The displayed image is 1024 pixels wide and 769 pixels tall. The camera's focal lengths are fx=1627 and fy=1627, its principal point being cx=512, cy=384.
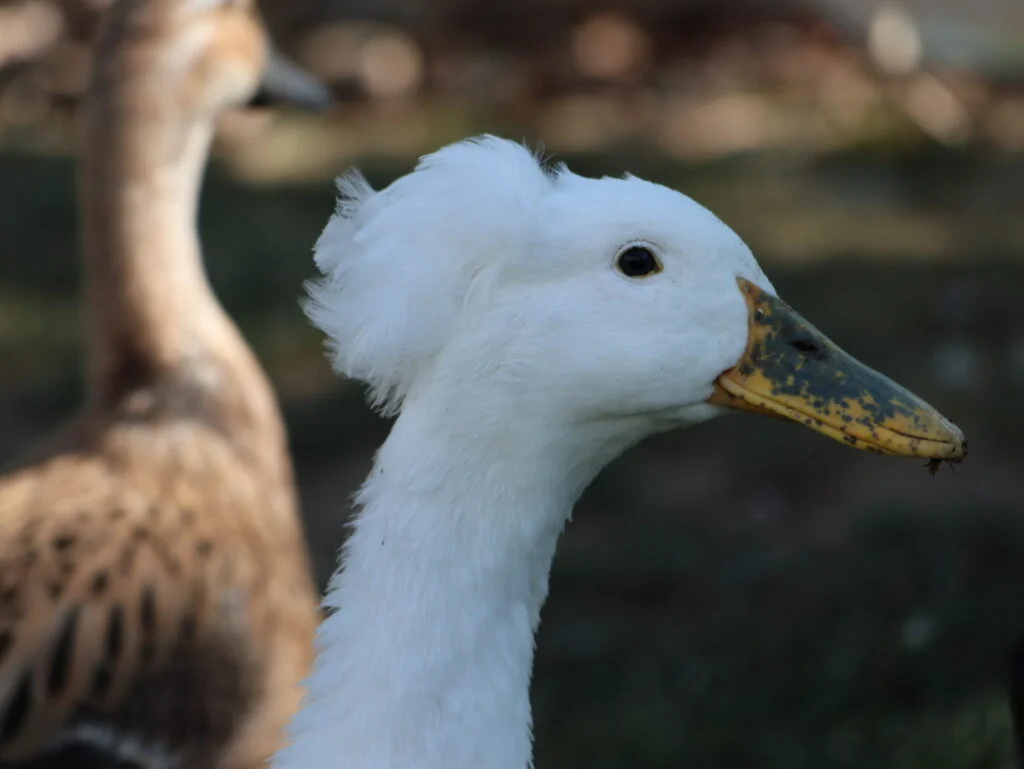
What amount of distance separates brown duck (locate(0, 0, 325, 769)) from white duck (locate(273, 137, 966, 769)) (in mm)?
1101

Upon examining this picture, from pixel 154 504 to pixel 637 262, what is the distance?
165 centimetres

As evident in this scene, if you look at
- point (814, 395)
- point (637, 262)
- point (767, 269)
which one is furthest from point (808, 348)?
point (767, 269)

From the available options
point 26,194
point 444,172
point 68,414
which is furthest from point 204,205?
point 444,172

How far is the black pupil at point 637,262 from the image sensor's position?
2312mm

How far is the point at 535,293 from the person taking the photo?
2.32 metres

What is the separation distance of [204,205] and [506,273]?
218 inches

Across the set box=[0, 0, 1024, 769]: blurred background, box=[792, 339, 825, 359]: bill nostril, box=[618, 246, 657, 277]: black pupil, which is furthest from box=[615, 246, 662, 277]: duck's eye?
box=[0, 0, 1024, 769]: blurred background

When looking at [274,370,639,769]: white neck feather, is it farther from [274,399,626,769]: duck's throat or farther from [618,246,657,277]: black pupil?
[618,246,657,277]: black pupil

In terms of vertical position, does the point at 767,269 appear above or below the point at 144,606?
below

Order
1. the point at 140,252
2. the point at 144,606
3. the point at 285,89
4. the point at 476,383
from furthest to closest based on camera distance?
the point at 285,89
the point at 140,252
the point at 144,606
the point at 476,383

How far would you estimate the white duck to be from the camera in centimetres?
229

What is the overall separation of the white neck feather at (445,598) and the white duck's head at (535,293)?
0.05 m

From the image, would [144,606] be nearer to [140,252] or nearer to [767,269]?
[140,252]

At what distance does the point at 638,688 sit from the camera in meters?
4.51
